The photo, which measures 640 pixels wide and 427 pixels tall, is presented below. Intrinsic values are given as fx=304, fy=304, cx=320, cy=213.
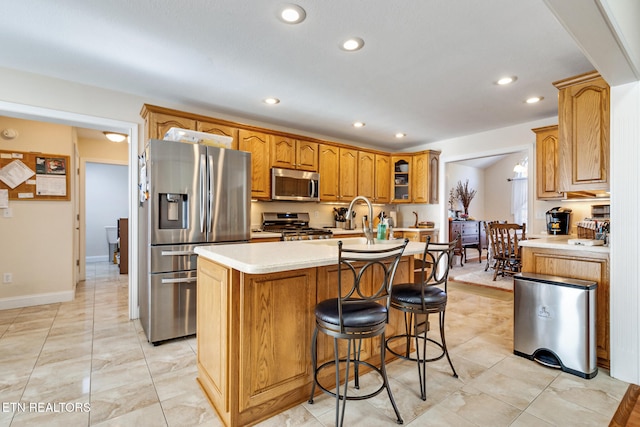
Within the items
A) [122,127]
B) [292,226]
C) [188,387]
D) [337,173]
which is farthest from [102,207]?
[188,387]

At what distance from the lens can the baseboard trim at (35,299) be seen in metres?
3.57

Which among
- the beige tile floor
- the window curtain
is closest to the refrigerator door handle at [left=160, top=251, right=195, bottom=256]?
the beige tile floor

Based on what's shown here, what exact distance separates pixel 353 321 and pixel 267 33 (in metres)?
2.05

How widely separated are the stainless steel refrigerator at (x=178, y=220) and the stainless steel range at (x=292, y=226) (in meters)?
1.06

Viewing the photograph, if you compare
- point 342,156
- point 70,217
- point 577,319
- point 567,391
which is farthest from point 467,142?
point 70,217

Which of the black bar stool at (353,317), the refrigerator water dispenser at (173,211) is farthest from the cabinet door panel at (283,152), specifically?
the black bar stool at (353,317)

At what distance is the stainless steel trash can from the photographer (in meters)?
2.17

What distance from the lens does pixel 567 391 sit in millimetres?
1994

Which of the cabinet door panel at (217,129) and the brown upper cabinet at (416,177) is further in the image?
the brown upper cabinet at (416,177)

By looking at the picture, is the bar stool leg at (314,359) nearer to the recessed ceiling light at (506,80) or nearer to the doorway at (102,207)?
the recessed ceiling light at (506,80)

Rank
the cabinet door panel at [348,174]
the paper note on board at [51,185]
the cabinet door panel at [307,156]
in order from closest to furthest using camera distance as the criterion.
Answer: the paper note on board at [51,185] → the cabinet door panel at [307,156] → the cabinet door panel at [348,174]

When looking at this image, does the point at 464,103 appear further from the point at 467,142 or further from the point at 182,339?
the point at 182,339

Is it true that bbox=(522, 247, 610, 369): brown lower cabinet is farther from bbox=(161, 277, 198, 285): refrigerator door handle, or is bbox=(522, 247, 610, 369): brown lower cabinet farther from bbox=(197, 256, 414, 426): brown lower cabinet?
bbox=(161, 277, 198, 285): refrigerator door handle

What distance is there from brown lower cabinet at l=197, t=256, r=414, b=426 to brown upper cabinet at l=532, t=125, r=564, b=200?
319 centimetres
